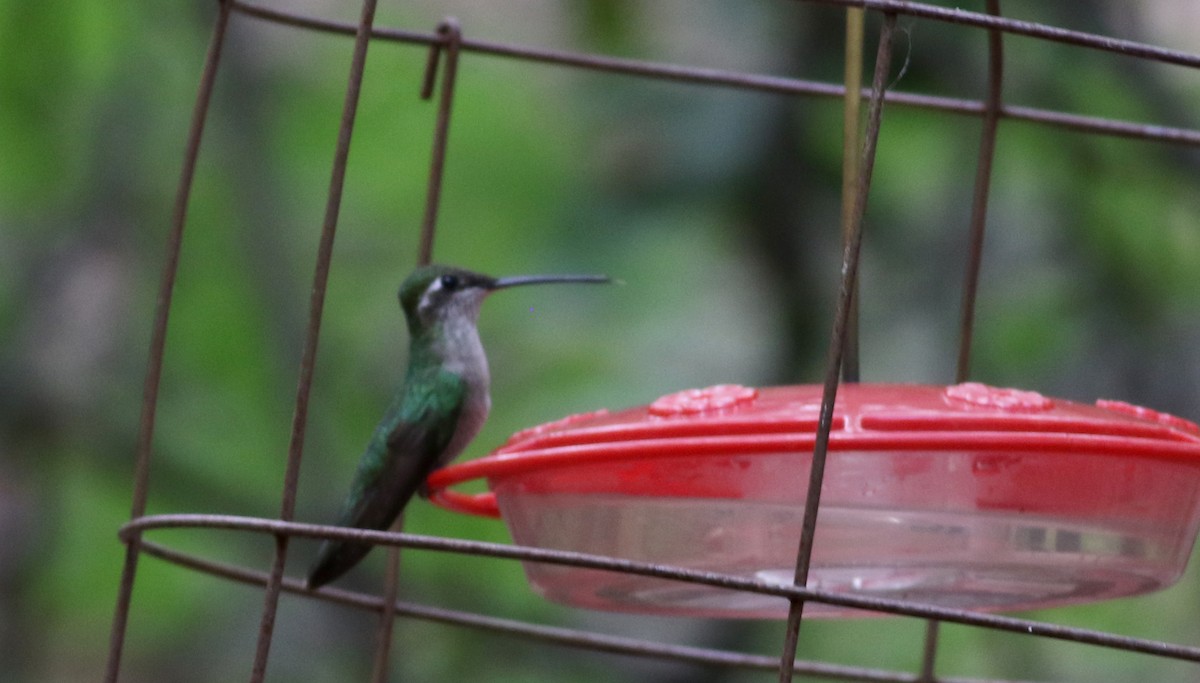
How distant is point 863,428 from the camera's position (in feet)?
6.81

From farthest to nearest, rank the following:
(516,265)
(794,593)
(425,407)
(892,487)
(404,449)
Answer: (516,265)
(425,407)
(404,449)
(892,487)
(794,593)

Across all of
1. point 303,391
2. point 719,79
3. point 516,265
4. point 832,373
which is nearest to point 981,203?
point 719,79

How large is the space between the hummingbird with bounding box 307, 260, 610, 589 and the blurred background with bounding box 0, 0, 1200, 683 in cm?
88

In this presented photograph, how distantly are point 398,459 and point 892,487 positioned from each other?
53.5 inches

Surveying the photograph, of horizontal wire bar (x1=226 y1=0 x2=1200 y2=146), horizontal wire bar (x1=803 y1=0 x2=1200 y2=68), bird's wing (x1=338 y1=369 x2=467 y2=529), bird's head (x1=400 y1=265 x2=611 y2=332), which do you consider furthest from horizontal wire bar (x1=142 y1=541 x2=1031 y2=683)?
horizontal wire bar (x1=803 y1=0 x2=1200 y2=68)

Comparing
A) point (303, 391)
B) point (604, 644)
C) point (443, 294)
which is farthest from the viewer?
point (443, 294)

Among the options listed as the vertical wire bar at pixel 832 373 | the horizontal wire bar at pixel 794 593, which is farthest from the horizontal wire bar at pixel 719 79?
the horizontal wire bar at pixel 794 593

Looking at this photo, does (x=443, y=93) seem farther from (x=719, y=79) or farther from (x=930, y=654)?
(x=930, y=654)

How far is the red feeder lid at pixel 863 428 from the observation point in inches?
80.1

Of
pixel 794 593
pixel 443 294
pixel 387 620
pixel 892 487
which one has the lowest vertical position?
pixel 387 620

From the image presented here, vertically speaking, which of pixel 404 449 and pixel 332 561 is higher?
pixel 404 449

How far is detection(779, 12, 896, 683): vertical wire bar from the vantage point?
1.85 meters

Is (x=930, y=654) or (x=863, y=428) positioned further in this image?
(x=930, y=654)

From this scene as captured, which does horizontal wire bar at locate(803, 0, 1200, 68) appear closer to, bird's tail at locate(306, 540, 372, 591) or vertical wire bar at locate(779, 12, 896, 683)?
vertical wire bar at locate(779, 12, 896, 683)
